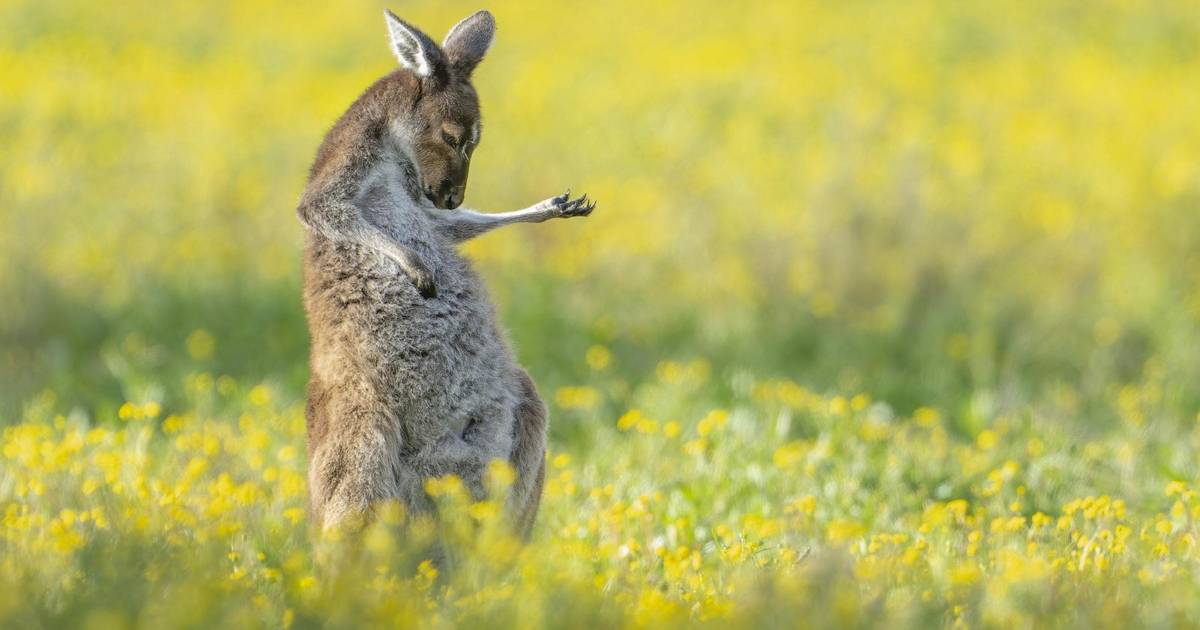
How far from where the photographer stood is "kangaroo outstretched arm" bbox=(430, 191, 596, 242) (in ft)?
14.8

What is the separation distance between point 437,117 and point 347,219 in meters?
0.43

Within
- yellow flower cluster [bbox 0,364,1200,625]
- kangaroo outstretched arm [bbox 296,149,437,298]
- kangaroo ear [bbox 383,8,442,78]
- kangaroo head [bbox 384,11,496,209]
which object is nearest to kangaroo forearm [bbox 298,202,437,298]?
kangaroo outstretched arm [bbox 296,149,437,298]

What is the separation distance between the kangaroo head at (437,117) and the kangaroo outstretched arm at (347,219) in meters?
0.21

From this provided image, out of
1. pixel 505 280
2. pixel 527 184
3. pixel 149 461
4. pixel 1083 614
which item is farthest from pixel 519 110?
pixel 1083 614

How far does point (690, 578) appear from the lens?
459 centimetres

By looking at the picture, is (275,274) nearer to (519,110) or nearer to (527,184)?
(527,184)

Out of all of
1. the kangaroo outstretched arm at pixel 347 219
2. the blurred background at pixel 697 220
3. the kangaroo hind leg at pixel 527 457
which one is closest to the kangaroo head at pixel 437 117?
the kangaroo outstretched arm at pixel 347 219

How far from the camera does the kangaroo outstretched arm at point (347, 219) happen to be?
4.23 m

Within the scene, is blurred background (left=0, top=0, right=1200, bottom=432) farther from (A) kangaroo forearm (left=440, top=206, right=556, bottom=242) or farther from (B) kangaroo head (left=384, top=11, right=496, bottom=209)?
(B) kangaroo head (left=384, top=11, right=496, bottom=209)

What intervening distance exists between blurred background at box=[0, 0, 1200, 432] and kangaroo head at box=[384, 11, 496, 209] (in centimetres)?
336

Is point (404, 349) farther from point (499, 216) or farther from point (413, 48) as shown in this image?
point (413, 48)

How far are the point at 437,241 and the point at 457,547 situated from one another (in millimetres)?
946

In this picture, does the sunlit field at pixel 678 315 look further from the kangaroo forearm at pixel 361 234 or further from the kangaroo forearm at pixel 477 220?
the kangaroo forearm at pixel 477 220

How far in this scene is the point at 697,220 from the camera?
11.2m
